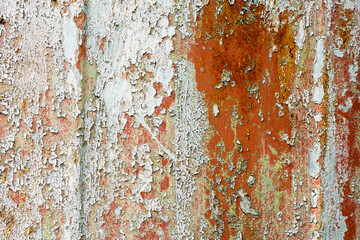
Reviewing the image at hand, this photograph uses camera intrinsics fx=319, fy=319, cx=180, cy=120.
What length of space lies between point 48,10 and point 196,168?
20.1 inches

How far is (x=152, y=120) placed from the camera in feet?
2.45

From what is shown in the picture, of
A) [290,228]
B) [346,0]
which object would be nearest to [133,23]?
[346,0]

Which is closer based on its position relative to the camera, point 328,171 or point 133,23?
point 328,171

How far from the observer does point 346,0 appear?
0.65 metres

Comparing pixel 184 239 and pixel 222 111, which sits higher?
pixel 222 111

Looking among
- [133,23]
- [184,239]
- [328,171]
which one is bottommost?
[184,239]

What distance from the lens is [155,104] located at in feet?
2.44

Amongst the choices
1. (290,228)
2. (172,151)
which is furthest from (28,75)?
(290,228)

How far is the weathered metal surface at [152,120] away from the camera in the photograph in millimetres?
694

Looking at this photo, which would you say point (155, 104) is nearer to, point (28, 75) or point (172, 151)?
point (172, 151)

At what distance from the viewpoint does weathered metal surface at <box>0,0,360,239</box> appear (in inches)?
27.3

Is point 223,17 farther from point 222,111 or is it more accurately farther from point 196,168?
point 196,168

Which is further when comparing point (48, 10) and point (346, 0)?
point (48, 10)

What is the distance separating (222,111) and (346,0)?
0.34m
